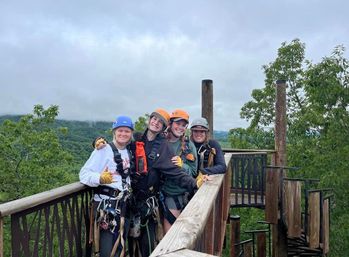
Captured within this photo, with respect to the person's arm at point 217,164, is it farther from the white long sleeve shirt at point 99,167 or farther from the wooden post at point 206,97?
the wooden post at point 206,97

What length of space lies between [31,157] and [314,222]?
49.1 feet

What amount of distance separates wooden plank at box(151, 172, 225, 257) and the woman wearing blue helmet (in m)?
1.03

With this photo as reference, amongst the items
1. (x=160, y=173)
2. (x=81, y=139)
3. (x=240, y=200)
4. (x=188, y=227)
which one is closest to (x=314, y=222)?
(x=240, y=200)

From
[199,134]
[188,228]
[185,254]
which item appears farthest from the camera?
[199,134]

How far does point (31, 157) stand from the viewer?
19.3 metres

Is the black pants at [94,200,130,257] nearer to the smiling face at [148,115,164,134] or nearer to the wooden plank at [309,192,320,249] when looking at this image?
the smiling face at [148,115,164,134]

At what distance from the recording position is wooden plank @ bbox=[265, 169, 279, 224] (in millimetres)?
8453

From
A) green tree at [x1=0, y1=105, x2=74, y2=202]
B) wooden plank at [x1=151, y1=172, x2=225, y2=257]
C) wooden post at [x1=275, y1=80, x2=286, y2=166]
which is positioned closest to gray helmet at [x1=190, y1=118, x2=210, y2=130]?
wooden plank at [x1=151, y1=172, x2=225, y2=257]

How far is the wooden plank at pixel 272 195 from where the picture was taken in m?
8.45

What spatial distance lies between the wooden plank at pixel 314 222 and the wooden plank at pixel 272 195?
121 cm

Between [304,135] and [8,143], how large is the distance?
12.2 meters

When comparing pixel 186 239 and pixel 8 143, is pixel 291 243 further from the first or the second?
pixel 8 143

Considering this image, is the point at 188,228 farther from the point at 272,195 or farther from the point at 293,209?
the point at 272,195

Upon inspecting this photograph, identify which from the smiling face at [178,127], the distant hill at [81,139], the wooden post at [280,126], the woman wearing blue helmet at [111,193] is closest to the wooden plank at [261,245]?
the wooden post at [280,126]
